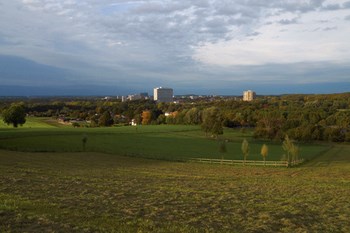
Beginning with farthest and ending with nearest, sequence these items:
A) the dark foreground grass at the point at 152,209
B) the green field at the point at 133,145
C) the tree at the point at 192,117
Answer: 1. the tree at the point at 192,117
2. the green field at the point at 133,145
3. the dark foreground grass at the point at 152,209

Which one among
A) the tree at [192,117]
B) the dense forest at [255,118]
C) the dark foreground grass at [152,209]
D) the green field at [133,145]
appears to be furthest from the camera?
the tree at [192,117]

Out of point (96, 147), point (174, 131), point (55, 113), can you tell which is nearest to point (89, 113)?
point (55, 113)

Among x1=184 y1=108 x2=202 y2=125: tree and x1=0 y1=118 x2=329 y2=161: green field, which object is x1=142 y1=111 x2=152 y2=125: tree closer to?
x1=184 y1=108 x2=202 y2=125: tree

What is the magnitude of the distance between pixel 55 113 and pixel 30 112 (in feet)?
29.5

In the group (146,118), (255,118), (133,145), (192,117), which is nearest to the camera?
(133,145)

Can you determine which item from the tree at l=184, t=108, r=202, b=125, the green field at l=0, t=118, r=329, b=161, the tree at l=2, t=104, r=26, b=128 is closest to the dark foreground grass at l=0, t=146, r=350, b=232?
the green field at l=0, t=118, r=329, b=161

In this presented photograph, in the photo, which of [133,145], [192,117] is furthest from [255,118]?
[133,145]

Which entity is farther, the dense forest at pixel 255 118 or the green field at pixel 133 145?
the dense forest at pixel 255 118

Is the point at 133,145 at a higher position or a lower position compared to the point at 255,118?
lower

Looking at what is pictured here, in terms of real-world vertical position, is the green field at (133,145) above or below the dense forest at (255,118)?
below

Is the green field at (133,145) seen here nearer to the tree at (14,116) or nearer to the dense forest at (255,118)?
the dense forest at (255,118)

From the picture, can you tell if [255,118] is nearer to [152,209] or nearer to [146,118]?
[146,118]

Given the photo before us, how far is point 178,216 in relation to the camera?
11.7m

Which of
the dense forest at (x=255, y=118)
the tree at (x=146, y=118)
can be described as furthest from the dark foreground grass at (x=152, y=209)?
the tree at (x=146, y=118)
